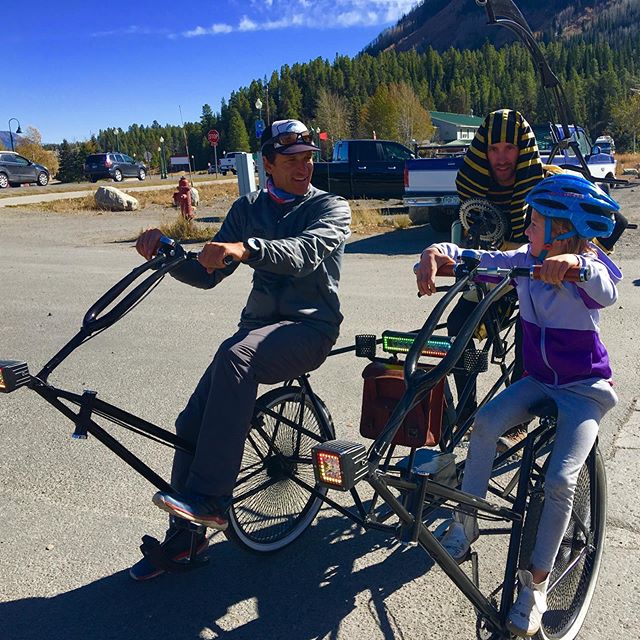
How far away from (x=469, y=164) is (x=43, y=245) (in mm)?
12783

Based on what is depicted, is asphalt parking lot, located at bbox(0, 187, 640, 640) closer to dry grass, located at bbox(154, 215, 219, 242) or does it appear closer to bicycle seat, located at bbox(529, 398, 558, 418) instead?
bicycle seat, located at bbox(529, 398, 558, 418)

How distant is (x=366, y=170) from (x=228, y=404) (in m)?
18.6

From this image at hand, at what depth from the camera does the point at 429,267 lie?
266 centimetres

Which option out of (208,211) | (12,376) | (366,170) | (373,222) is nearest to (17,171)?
(208,211)

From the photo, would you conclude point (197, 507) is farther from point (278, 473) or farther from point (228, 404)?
point (278, 473)

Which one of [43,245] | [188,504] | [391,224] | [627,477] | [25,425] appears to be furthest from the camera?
[391,224]

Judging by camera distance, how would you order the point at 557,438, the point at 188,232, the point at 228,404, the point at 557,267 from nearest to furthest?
the point at 557,267 → the point at 557,438 → the point at 228,404 → the point at 188,232

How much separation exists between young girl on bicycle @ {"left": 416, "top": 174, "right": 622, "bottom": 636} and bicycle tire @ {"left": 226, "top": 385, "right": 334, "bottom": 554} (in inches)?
36.4

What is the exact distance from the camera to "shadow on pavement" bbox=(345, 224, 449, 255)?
41.0 ft

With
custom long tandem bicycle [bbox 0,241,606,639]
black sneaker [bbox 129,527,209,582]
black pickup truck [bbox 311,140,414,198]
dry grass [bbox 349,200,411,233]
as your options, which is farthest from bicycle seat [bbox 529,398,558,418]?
black pickup truck [bbox 311,140,414,198]

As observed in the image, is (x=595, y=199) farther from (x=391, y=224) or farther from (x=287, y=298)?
(x=391, y=224)

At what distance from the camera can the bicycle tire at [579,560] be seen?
264 centimetres

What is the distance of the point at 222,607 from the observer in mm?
2869

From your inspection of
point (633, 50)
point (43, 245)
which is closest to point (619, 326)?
point (43, 245)
